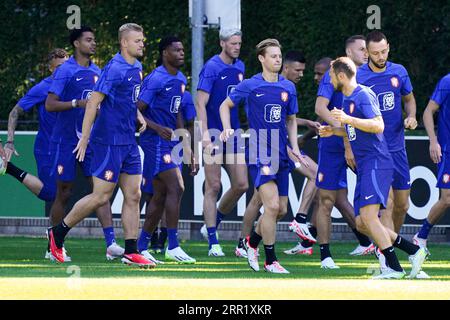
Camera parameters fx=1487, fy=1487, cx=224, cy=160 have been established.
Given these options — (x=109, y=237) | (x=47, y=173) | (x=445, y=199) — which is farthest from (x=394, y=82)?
(x=47, y=173)

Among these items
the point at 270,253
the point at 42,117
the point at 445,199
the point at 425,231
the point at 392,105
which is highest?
the point at 392,105

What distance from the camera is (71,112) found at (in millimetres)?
17234

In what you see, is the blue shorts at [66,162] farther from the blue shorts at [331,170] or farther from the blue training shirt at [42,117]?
the blue shorts at [331,170]

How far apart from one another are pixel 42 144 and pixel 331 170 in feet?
13.7

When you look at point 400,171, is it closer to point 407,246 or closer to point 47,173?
point 407,246

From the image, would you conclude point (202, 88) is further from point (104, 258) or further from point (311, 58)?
point (311, 58)

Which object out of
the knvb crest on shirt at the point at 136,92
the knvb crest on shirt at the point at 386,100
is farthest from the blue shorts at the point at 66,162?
the knvb crest on shirt at the point at 386,100

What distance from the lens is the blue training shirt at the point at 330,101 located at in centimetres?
1598

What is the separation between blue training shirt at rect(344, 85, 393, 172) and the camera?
1394cm

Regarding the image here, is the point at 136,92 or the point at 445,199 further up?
the point at 136,92

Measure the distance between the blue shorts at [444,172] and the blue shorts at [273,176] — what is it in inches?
121

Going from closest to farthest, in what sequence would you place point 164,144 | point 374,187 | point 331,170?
point 374,187 → point 331,170 → point 164,144

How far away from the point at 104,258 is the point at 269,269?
9.81ft
